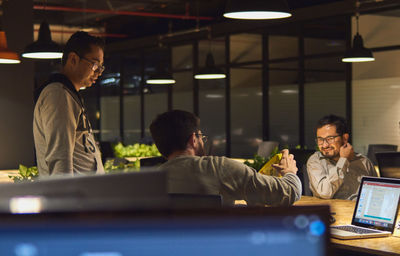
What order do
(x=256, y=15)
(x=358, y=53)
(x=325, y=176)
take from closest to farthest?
1. (x=325, y=176)
2. (x=256, y=15)
3. (x=358, y=53)

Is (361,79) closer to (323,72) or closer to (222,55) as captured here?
(323,72)

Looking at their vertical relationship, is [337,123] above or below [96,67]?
below

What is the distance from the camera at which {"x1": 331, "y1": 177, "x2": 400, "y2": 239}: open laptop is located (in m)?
2.99

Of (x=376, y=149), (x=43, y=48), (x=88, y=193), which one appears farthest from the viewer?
(x=376, y=149)

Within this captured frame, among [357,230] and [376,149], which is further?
[376,149]

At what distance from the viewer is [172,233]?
750 millimetres

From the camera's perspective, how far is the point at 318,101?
1029cm

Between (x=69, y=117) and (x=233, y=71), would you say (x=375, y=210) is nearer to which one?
(x=69, y=117)

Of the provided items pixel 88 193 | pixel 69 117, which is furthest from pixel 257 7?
pixel 88 193

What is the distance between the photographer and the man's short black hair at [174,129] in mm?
2855

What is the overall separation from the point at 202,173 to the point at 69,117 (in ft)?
2.42

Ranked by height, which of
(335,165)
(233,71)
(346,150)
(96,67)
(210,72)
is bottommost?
(335,165)

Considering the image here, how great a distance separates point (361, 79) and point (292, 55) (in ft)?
5.57

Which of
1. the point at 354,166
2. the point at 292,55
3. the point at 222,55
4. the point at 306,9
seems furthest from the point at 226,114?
the point at 354,166
